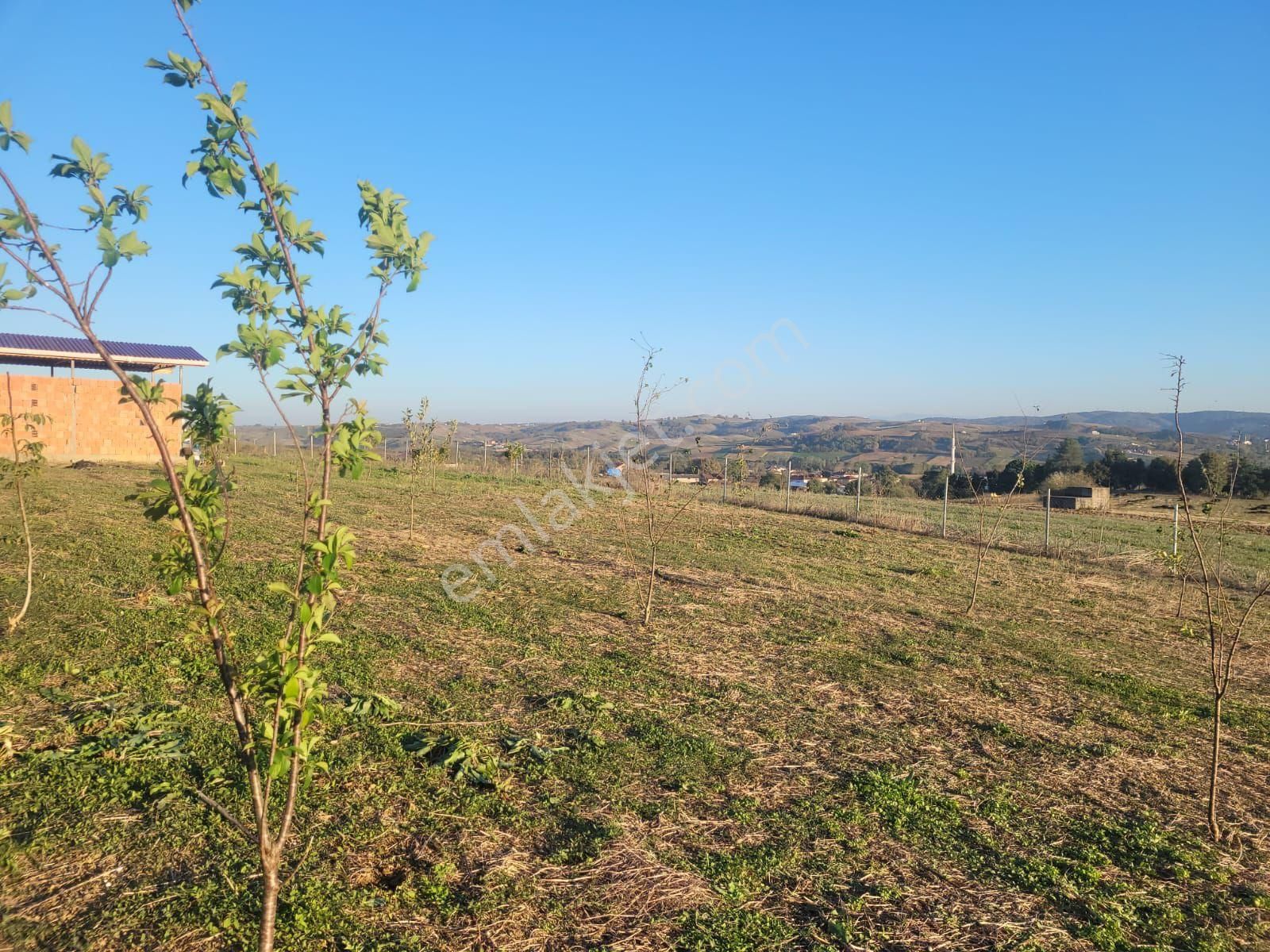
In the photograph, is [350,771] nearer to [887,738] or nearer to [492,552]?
[887,738]

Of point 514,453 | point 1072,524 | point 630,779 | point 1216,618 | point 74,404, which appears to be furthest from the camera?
point 514,453

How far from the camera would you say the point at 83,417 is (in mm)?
19688

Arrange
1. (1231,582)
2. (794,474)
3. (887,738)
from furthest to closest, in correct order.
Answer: (794,474) < (1231,582) < (887,738)

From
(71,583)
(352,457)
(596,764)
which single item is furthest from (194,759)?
(71,583)

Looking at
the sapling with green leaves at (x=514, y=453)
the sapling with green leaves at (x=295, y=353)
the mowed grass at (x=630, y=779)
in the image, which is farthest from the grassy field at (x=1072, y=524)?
the sapling with green leaves at (x=295, y=353)

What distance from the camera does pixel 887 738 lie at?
537cm

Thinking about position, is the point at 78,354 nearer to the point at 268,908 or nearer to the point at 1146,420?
the point at 268,908

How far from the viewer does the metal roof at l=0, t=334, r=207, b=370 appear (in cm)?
2020

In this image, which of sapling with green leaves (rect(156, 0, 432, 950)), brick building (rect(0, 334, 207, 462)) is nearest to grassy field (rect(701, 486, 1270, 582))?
sapling with green leaves (rect(156, 0, 432, 950))

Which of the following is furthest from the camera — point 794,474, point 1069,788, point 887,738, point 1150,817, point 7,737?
point 794,474

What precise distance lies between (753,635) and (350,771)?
463cm

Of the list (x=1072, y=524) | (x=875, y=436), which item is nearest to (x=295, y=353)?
(x=1072, y=524)

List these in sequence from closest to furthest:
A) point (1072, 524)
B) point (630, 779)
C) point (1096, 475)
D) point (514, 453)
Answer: point (630, 779) < point (1072, 524) < point (514, 453) < point (1096, 475)

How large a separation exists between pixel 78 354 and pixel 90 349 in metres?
2.53
